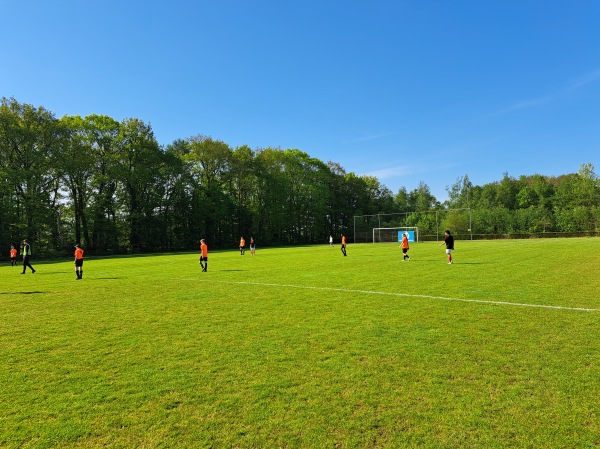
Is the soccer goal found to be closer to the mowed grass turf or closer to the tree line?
the tree line

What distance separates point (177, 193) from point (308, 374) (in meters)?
63.4

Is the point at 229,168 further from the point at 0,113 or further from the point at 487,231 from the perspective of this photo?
the point at 487,231

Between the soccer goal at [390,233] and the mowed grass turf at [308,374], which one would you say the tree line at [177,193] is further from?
the mowed grass turf at [308,374]

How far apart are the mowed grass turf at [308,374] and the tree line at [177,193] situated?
146 ft

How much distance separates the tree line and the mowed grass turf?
44476 millimetres

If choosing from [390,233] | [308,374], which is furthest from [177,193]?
[308,374]

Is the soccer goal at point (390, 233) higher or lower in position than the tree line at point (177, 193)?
lower

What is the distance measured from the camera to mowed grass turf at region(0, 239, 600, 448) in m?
3.64

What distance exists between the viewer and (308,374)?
16.6 ft

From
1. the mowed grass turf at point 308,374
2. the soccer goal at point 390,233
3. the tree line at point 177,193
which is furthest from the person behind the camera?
the soccer goal at point 390,233

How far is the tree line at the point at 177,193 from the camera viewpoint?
45.3m

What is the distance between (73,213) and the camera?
175 feet

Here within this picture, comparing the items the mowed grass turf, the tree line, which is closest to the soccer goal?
the tree line

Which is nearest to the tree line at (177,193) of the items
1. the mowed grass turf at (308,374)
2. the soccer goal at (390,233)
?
the soccer goal at (390,233)
